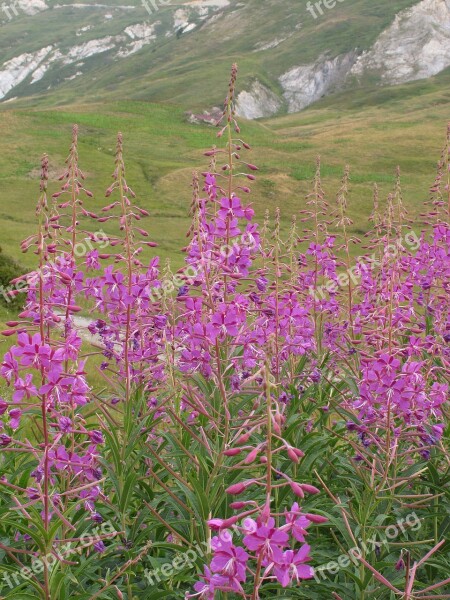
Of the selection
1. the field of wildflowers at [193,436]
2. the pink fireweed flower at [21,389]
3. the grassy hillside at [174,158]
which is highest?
the pink fireweed flower at [21,389]

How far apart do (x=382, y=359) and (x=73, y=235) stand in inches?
85.9

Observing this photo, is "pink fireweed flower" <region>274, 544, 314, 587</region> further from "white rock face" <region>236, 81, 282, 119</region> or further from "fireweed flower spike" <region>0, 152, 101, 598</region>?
"white rock face" <region>236, 81, 282, 119</region>

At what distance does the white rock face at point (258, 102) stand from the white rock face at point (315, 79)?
6.52 m

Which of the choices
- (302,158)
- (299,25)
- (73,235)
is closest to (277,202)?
(302,158)

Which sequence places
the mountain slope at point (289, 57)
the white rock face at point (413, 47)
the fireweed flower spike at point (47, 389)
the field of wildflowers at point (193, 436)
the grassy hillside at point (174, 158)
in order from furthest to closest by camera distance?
the white rock face at point (413, 47)
the mountain slope at point (289, 57)
the grassy hillside at point (174, 158)
the field of wildflowers at point (193, 436)
the fireweed flower spike at point (47, 389)

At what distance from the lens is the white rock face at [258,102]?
118375 mm

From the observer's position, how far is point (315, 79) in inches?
5246

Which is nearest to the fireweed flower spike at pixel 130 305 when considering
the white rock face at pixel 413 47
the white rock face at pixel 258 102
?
the white rock face at pixel 258 102

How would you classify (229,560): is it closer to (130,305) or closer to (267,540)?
(267,540)

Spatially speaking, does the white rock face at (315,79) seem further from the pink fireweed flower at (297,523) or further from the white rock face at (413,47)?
the pink fireweed flower at (297,523)

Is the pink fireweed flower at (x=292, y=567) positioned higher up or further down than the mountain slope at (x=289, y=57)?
higher up

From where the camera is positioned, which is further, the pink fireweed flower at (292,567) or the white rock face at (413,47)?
the white rock face at (413,47)

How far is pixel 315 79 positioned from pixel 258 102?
18774 mm

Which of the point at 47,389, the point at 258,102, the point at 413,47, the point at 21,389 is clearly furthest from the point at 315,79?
the point at 47,389
